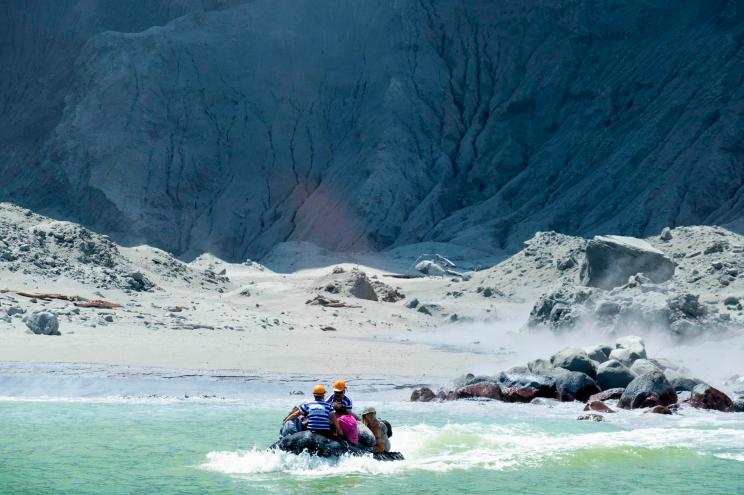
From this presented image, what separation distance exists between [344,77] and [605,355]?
57.1m

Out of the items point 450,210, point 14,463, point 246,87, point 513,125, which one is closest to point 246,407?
point 14,463

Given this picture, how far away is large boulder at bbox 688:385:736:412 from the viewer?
61.1 ft

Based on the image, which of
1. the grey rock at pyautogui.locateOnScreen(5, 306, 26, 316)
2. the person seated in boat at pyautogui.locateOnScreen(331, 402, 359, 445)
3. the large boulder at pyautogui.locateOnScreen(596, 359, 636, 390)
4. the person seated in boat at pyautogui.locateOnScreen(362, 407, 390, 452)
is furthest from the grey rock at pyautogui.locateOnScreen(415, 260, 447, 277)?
the person seated in boat at pyautogui.locateOnScreen(331, 402, 359, 445)

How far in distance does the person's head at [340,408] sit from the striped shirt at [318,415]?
16cm

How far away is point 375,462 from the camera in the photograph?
13578mm

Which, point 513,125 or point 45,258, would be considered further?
point 513,125

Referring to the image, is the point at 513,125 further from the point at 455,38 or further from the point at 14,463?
the point at 14,463

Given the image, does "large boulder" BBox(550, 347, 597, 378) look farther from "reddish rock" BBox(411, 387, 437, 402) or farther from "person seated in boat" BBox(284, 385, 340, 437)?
"person seated in boat" BBox(284, 385, 340, 437)

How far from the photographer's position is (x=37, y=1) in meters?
90.8

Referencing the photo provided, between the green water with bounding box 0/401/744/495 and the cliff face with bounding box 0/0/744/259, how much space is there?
40.8 metres

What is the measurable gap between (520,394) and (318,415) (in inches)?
294

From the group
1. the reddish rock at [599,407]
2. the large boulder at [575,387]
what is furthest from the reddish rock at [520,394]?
the reddish rock at [599,407]

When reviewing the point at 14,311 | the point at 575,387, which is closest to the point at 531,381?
the point at 575,387

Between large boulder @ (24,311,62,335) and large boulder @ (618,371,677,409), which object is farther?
large boulder @ (24,311,62,335)
